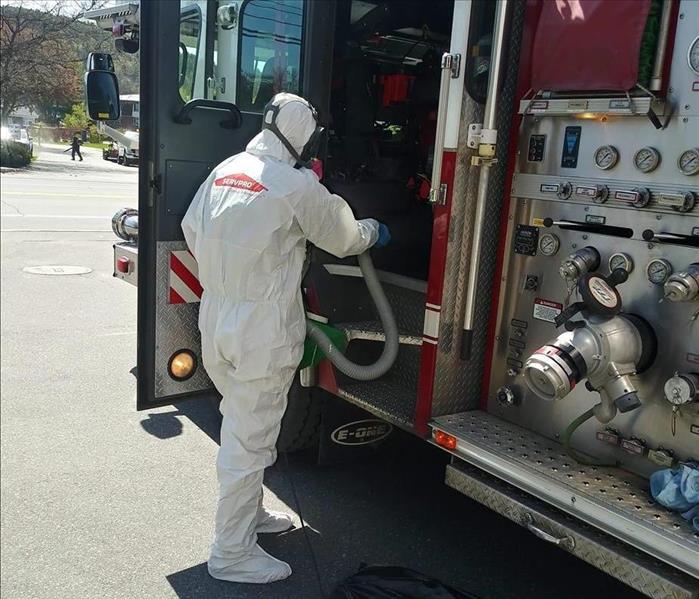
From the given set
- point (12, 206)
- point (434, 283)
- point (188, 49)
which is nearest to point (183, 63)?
point (188, 49)

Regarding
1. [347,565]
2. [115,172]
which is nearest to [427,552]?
[347,565]

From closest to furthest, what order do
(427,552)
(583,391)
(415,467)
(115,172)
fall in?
(583,391) → (427,552) → (415,467) → (115,172)

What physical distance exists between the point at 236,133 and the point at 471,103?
4.69ft

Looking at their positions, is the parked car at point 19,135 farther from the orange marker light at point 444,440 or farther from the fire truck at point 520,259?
the orange marker light at point 444,440

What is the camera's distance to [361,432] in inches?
151

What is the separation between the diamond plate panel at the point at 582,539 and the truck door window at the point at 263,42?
221cm

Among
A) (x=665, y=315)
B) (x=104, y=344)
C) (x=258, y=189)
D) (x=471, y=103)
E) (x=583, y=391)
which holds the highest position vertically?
(x=471, y=103)

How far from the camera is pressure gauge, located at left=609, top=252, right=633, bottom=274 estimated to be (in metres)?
2.47

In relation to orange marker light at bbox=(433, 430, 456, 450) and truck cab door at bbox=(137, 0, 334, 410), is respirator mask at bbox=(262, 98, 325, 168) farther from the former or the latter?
orange marker light at bbox=(433, 430, 456, 450)

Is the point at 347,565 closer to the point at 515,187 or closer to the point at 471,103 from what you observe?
the point at 515,187

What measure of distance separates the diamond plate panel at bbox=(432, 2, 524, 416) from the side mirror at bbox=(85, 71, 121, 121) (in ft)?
6.12

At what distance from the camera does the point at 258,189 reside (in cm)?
285

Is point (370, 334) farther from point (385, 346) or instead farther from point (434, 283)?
point (434, 283)

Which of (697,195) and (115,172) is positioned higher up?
(697,195)
